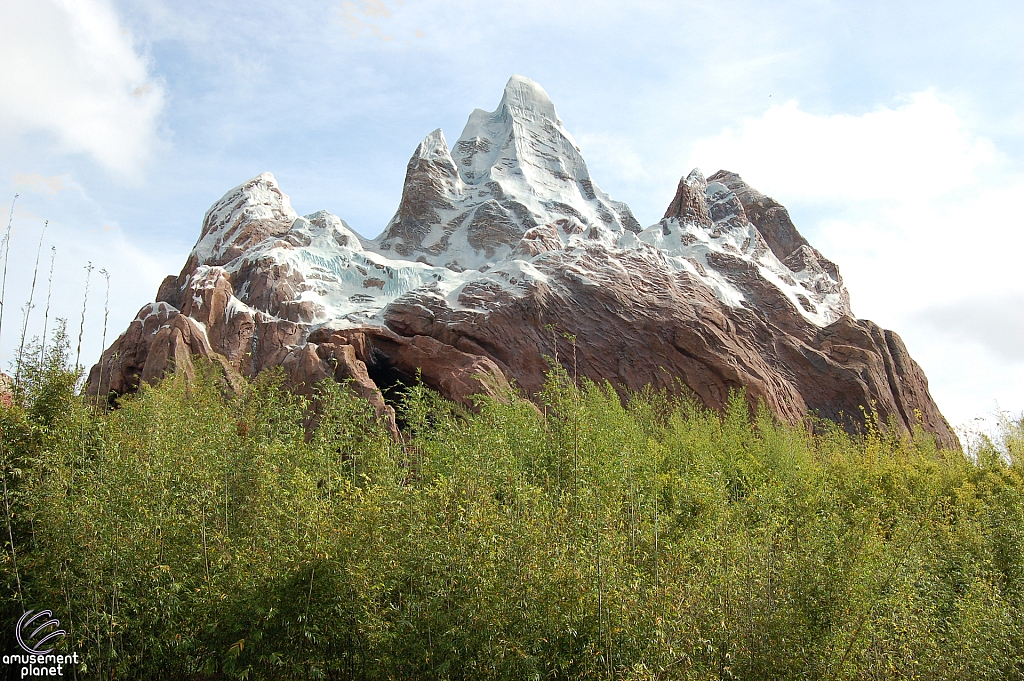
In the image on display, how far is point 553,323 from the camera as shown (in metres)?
24.8

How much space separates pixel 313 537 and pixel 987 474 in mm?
17165

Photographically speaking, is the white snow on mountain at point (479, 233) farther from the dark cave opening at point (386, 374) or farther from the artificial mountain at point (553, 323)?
the dark cave opening at point (386, 374)

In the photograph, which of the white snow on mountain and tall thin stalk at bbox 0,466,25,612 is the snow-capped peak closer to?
the white snow on mountain

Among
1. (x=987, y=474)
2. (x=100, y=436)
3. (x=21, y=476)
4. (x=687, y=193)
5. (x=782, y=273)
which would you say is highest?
(x=687, y=193)

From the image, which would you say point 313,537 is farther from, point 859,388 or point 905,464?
point 859,388

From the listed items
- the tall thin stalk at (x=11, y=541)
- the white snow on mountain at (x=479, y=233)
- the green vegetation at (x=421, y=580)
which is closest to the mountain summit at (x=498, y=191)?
the white snow on mountain at (x=479, y=233)

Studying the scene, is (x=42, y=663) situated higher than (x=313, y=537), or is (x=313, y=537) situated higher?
(x=313, y=537)

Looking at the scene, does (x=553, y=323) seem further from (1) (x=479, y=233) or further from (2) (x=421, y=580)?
(1) (x=479, y=233)

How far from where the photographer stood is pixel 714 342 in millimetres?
25281

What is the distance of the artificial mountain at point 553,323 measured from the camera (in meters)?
23.2

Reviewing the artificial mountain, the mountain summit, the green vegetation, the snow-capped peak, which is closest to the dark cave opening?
the artificial mountain

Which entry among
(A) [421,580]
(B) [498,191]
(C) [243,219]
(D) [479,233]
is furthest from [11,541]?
(B) [498,191]

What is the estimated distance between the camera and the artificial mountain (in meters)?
23.2

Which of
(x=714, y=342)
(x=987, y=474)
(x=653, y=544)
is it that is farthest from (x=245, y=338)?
(x=987, y=474)
